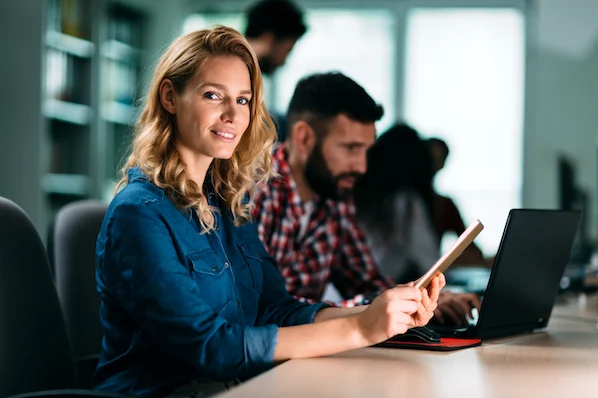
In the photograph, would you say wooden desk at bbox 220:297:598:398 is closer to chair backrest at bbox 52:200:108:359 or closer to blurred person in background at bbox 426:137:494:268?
chair backrest at bbox 52:200:108:359

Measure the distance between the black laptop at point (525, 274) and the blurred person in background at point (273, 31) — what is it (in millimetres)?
1324

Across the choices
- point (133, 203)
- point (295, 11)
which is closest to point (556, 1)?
point (295, 11)

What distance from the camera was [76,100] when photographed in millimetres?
4855

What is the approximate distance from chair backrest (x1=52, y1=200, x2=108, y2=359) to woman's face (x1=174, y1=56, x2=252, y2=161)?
1.89 ft

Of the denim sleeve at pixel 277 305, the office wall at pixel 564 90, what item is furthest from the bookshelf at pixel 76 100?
the denim sleeve at pixel 277 305

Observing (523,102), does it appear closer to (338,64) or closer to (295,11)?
(338,64)

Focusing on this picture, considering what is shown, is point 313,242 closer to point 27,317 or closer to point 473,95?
point 27,317

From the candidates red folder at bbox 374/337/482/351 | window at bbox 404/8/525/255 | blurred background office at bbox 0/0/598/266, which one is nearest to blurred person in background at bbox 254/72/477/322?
red folder at bbox 374/337/482/351

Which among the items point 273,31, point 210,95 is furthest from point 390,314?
point 273,31

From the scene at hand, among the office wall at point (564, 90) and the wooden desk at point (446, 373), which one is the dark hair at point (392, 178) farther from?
the office wall at point (564, 90)

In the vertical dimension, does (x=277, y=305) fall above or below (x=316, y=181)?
below

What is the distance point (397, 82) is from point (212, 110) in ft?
17.0

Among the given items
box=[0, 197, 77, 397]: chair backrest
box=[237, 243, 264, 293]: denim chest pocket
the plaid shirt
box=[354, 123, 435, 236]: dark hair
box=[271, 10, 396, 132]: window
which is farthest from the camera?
box=[271, 10, 396, 132]: window

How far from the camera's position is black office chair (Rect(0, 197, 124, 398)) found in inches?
56.7
